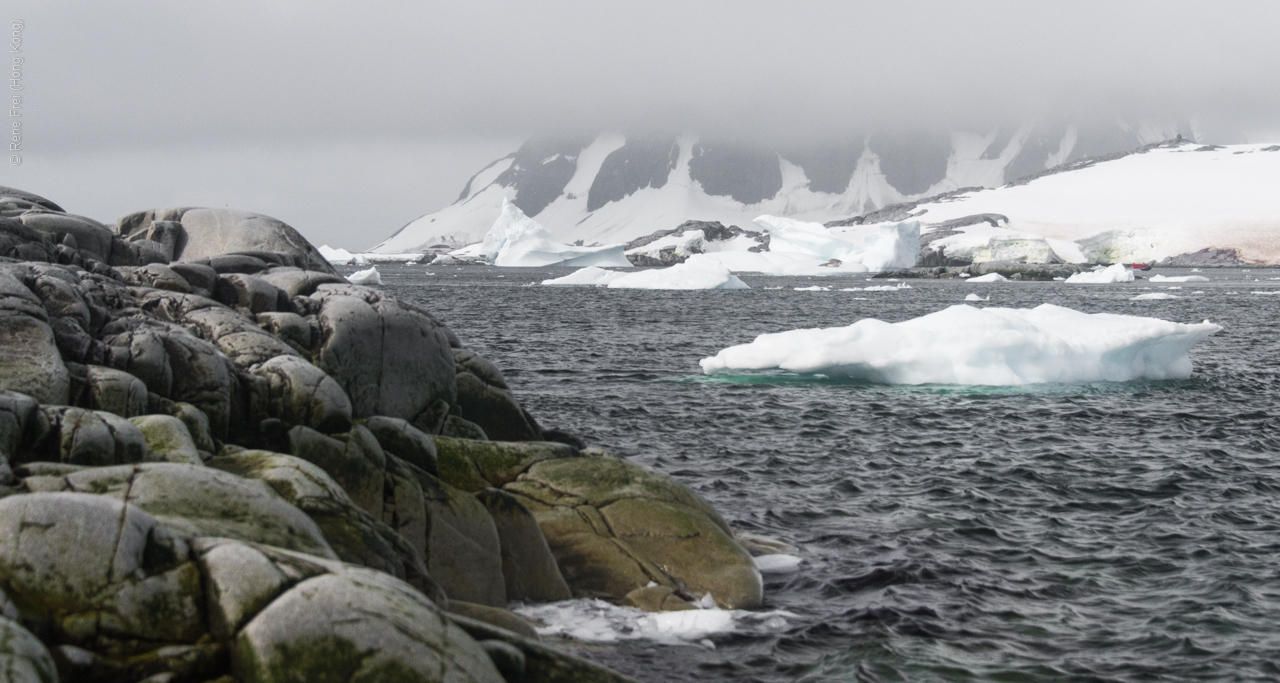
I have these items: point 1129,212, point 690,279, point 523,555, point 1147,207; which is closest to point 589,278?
point 690,279

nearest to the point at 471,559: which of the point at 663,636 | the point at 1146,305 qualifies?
the point at 663,636

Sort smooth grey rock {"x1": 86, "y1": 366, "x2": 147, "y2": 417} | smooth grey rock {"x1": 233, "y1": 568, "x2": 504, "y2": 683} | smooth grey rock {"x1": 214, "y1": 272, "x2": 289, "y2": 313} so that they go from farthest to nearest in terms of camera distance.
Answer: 1. smooth grey rock {"x1": 214, "y1": 272, "x2": 289, "y2": 313}
2. smooth grey rock {"x1": 86, "y1": 366, "x2": 147, "y2": 417}
3. smooth grey rock {"x1": 233, "y1": 568, "x2": 504, "y2": 683}

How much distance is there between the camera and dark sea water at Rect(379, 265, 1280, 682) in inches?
283

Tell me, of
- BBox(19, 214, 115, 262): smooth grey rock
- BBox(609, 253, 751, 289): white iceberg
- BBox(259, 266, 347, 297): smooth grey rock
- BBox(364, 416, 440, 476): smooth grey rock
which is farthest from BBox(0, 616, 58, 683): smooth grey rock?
BBox(609, 253, 751, 289): white iceberg

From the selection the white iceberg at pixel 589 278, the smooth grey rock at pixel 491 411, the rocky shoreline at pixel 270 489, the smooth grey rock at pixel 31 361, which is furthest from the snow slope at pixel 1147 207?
the smooth grey rock at pixel 31 361

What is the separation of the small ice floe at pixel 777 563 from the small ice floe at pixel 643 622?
1.05 m

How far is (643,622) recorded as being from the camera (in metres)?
7.82

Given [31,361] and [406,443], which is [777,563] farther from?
[31,361]

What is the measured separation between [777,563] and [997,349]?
12.3 meters

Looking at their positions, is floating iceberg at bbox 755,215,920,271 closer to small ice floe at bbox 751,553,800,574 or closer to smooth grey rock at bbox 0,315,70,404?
small ice floe at bbox 751,553,800,574

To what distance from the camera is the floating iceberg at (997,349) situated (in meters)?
19.9

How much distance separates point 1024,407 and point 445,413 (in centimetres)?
1103

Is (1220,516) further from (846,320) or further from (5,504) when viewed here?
(846,320)

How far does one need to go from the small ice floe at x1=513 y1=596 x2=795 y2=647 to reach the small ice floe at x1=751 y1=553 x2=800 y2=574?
1.05m
